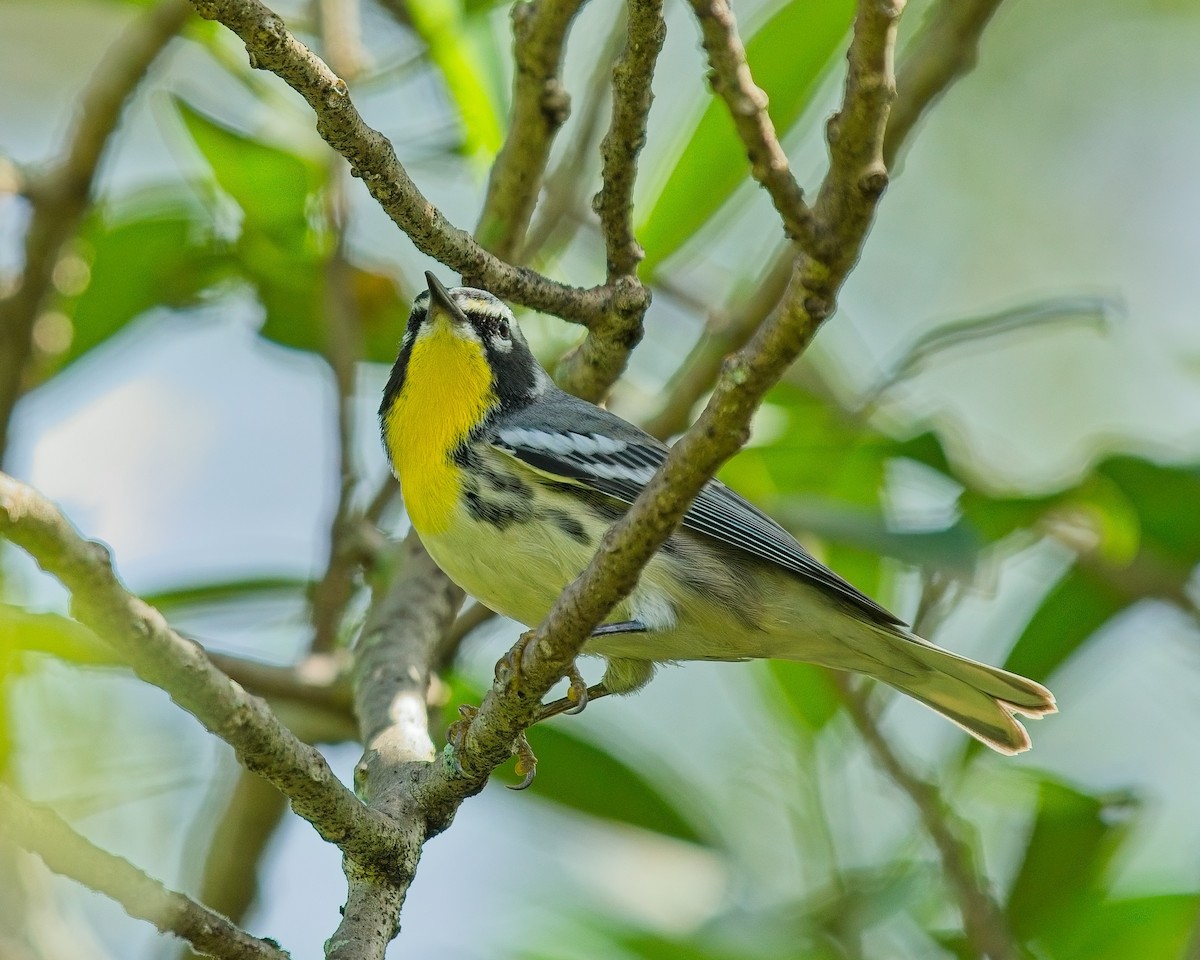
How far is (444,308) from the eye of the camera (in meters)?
3.92

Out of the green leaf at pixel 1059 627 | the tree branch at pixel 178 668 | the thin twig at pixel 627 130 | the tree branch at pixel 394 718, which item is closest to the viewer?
the tree branch at pixel 178 668

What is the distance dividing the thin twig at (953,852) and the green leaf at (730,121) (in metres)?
1.62

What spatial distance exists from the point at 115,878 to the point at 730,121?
9.89 feet

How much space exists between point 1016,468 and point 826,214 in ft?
13.2

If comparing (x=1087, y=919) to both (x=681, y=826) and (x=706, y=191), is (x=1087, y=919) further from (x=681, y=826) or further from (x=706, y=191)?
(x=706, y=191)

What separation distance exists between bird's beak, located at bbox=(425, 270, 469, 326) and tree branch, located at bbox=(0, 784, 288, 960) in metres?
2.08

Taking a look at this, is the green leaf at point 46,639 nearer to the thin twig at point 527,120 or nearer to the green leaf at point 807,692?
the thin twig at point 527,120

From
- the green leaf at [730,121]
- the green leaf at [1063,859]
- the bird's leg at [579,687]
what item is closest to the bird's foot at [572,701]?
the bird's leg at [579,687]

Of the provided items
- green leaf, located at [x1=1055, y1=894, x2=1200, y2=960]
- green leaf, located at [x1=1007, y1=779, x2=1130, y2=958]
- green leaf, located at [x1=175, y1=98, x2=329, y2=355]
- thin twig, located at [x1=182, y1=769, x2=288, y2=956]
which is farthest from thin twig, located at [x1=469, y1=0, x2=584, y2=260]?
green leaf, located at [x1=1055, y1=894, x2=1200, y2=960]

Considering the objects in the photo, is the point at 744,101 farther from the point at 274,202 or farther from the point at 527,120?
the point at 274,202

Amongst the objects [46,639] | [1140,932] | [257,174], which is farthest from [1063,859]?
[257,174]

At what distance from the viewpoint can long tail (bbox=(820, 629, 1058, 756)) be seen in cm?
362

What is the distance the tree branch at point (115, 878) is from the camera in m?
1.83

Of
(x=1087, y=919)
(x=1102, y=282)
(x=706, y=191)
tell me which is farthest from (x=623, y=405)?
(x=1102, y=282)
